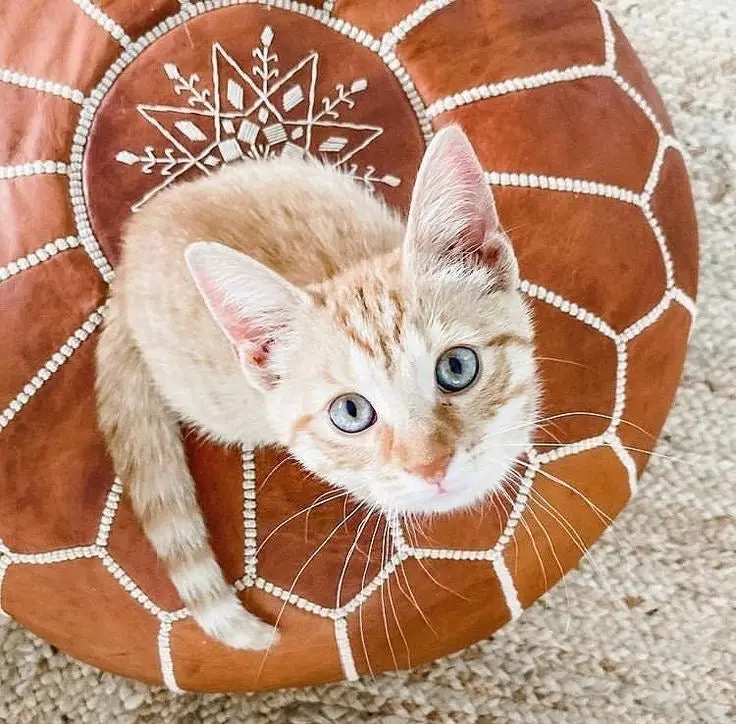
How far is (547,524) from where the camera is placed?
1.08m

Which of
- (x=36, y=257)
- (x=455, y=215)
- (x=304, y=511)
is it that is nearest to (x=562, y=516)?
(x=304, y=511)

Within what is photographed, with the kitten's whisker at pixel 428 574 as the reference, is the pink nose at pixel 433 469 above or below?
above

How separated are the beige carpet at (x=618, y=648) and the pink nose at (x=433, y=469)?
0.68 meters

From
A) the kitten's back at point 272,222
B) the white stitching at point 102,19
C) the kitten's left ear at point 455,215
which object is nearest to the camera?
the kitten's left ear at point 455,215

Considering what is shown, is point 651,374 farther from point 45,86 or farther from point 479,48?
point 45,86

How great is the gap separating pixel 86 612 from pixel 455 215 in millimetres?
631

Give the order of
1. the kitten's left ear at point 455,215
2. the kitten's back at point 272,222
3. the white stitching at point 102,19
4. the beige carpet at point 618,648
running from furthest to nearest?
the beige carpet at point 618,648, the white stitching at point 102,19, the kitten's back at point 272,222, the kitten's left ear at point 455,215

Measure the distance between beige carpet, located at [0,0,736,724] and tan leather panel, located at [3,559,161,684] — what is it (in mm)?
A: 320

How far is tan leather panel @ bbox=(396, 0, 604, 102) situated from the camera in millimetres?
1082

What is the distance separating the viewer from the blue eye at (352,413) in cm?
86

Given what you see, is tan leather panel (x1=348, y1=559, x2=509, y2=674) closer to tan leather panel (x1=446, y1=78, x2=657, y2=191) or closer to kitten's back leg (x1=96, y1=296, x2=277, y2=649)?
kitten's back leg (x1=96, y1=296, x2=277, y2=649)

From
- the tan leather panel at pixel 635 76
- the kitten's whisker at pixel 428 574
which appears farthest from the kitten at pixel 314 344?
the tan leather panel at pixel 635 76

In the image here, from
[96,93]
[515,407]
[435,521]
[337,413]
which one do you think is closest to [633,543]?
[435,521]

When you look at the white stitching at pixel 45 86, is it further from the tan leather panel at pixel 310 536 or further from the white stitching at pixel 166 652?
the white stitching at pixel 166 652
